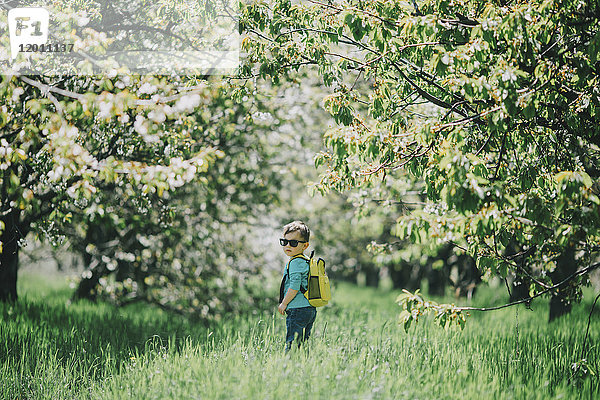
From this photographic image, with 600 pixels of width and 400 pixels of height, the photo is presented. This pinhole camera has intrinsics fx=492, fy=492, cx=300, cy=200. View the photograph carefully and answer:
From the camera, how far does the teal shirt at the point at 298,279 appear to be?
5.01 meters

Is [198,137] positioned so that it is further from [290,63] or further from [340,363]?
[340,363]

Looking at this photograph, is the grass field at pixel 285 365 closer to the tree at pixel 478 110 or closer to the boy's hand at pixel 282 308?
the boy's hand at pixel 282 308

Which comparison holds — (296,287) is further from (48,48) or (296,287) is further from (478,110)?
(48,48)

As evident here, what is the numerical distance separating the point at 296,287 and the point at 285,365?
857 millimetres

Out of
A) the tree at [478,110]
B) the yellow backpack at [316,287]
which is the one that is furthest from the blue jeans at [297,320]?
the tree at [478,110]

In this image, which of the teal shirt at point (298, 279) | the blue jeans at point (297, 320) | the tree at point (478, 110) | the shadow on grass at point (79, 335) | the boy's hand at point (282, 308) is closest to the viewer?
the tree at point (478, 110)

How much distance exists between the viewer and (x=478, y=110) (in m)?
4.76

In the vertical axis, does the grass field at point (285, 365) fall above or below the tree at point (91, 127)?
below

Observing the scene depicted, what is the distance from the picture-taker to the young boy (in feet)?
16.5

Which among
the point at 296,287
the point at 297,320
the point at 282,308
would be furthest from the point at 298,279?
the point at 297,320

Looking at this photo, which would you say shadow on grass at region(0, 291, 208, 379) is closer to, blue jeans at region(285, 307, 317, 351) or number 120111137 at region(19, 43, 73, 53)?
blue jeans at region(285, 307, 317, 351)

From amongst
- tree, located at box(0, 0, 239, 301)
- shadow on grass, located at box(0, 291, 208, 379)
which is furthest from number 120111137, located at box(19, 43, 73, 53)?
shadow on grass, located at box(0, 291, 208, 379)

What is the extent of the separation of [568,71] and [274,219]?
7.32 meters

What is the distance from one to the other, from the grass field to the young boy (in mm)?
246
